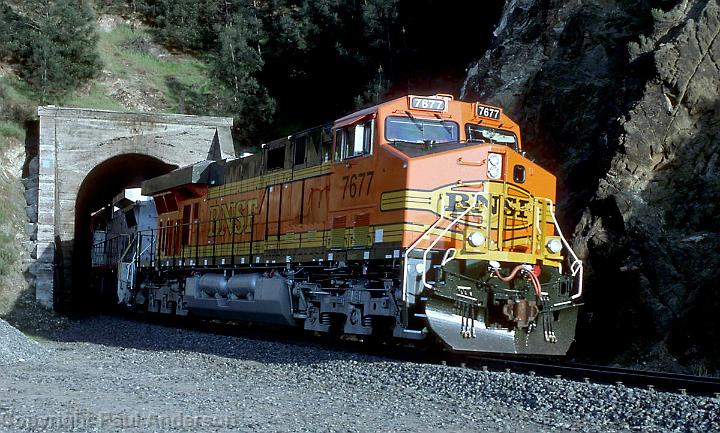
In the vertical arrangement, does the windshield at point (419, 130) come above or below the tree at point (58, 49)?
below

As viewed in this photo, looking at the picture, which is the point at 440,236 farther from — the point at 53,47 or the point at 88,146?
the point at 53,47

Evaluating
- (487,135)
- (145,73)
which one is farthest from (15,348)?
(145,73)

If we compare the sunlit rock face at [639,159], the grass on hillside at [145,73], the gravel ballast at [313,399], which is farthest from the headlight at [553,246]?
the grass on hillside at [145,73]

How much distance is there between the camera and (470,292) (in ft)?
36.9

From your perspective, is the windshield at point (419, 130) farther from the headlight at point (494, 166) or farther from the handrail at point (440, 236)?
the handrail at point (440, 236)

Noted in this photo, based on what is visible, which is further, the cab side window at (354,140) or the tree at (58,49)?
the tree at (58,49)

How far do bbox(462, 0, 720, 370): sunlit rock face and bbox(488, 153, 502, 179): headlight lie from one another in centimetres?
337

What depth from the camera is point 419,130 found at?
12438 mm

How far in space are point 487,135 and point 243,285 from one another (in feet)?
20.1

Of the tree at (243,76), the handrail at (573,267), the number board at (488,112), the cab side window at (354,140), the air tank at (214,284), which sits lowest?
the air tank at (214,284)

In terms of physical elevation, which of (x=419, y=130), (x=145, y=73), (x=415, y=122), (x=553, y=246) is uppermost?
(x=145, y=73)

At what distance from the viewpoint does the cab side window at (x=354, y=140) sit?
12.5m

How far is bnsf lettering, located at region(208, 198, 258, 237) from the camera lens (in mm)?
16922

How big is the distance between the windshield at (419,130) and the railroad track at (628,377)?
10.5ft
